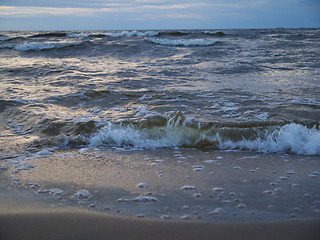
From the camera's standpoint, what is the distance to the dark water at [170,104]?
3504 millimetres

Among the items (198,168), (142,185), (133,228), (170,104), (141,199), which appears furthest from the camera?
(170,104)

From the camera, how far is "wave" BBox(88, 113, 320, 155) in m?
3.25

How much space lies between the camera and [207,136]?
11.6 ft

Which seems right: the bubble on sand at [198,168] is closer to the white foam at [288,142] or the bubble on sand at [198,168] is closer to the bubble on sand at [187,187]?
the bubble on sand at [187,187]

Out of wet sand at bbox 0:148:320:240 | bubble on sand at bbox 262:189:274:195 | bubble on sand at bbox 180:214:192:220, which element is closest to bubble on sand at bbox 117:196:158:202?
wet sand at bbox 0:148:320:240

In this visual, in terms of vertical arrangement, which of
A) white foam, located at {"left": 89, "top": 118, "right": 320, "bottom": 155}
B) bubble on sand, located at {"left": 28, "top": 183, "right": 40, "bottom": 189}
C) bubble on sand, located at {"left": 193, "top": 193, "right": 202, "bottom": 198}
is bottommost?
bubble on sand, located at {"left": 28, "top": 183, "right": 40, "bottom": 189}

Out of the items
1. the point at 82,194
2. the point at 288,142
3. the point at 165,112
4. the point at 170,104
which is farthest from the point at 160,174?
the point at 170,104

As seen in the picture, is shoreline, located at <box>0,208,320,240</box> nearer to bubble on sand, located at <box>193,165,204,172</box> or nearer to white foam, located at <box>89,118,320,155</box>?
bubble on sand, located at <box>193,165,204,172</box>

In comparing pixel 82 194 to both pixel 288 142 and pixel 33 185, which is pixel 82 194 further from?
pixel 288 142

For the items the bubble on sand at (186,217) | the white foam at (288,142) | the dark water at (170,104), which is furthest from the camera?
the dark water at (170,104)

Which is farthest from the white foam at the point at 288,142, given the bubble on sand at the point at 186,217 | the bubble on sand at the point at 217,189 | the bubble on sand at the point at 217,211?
the bubble on sand at the point at 186,217

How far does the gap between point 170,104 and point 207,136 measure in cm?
142

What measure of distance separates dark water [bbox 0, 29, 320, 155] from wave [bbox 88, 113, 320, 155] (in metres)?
0.01

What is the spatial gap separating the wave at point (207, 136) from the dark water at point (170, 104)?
1 cm
